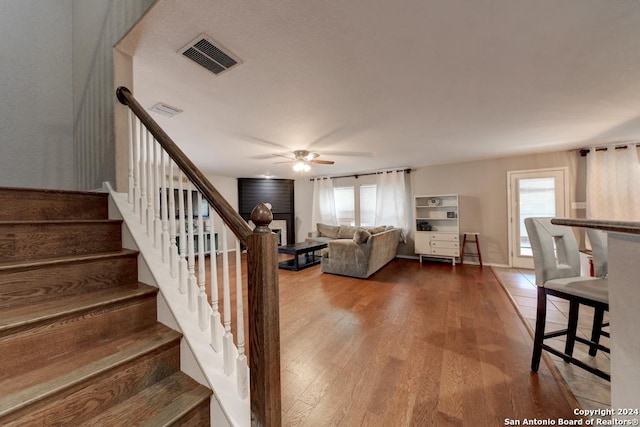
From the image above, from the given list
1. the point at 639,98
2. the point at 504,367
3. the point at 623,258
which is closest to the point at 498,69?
the point at 623,258

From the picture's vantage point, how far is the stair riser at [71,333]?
0.85m

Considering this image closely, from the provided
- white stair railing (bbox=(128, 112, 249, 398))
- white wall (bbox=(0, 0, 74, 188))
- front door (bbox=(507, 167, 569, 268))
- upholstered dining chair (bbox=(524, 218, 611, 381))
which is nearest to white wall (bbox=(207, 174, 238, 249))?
white wall (bbox=(0, 0, 74, 188))

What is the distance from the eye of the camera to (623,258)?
3.01 feet

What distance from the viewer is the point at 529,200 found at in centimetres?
455

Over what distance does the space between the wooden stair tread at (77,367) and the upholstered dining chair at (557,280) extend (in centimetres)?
229

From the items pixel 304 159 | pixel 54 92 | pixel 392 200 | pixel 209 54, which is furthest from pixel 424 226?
pixel 54 92

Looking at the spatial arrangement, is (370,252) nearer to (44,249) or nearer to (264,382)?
(264,382)

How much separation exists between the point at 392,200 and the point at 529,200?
263 cm

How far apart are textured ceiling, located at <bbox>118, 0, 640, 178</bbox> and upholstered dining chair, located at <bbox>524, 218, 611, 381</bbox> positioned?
4.02 ft

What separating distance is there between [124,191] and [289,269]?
11.0 feet

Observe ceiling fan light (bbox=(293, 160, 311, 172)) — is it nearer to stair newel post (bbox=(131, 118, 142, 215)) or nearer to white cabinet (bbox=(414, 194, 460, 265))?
stair newel post (bbox=(131, 118, 142, 215))

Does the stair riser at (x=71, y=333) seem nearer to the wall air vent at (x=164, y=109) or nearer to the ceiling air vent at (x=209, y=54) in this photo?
the ceiling air vent at (x=209, y=54)

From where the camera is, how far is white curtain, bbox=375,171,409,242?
5.68m

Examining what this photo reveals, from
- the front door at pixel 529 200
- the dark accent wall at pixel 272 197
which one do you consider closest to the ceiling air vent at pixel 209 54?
the dark accent wall at pixel 272 197
